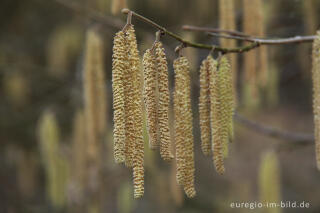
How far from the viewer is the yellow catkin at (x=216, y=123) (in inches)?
56.8

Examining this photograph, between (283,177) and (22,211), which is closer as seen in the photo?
(22,211)

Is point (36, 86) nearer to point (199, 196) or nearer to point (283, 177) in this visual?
point (199, 196)

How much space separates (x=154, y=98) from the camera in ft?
4.31

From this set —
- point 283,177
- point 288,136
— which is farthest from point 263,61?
point 283,177

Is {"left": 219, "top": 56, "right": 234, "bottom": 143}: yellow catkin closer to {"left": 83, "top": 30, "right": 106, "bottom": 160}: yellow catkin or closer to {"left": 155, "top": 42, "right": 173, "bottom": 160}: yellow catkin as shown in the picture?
{"left": 155, "top": 42, "right": 173, "bottom": 160}: yellow catkin

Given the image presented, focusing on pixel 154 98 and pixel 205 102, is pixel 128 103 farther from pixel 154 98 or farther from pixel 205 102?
pixel 205 102

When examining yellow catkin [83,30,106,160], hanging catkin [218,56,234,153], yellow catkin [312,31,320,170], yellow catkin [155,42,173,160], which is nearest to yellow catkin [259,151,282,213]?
yellow catkin [83,30,106,160]

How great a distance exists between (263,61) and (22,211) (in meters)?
2.90

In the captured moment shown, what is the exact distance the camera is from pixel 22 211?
4.32m

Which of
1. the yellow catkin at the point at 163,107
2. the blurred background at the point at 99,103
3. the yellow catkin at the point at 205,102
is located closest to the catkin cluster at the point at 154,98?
the yellow catkin at the point at 163,107

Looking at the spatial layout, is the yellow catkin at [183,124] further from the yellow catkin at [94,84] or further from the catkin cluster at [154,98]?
the yellow catkin at [94,84]

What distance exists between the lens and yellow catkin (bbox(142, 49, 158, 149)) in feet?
4.24

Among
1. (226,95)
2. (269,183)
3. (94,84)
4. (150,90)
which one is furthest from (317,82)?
(269,183)

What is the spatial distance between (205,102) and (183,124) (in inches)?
4.9
